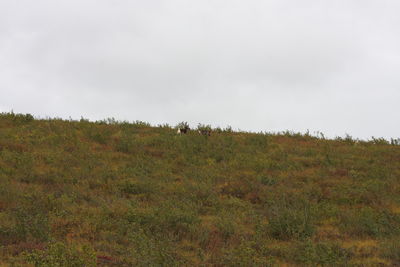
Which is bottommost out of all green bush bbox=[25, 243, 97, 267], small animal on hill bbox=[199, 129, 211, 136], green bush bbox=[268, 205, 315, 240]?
green bush bbox=[25, 243, 97, 267]

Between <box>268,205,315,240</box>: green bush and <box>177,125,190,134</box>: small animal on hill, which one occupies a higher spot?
<box>177,125,190,134</box>: small animal on hill

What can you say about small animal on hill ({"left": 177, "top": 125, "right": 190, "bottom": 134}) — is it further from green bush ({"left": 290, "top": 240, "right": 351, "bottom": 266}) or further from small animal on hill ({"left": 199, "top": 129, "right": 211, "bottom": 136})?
green bush ({"left": 290, "top": 240, "right": 351, "bottom": 266})

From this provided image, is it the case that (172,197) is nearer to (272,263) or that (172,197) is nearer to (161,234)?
(161,234)

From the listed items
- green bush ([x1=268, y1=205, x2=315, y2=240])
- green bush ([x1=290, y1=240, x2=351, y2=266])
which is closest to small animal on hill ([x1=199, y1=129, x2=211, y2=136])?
green bush ([x1=268, y1=205, x2=315, y2=240])

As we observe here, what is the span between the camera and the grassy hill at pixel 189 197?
8.20 metres

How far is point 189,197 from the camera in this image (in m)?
12.1

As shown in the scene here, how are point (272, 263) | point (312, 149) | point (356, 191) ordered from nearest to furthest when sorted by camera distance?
point (272, 263), point (356, 191), point (312, 149)

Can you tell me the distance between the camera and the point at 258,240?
9.16m

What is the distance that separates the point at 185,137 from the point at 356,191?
7.16 metres

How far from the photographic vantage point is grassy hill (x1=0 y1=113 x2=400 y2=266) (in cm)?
820

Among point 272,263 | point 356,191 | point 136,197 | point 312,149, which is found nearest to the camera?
point 272,263

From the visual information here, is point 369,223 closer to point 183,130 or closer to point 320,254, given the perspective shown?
point 320,254

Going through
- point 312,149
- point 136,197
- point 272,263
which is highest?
point 312,149

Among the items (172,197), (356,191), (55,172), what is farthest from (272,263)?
(55,172)
